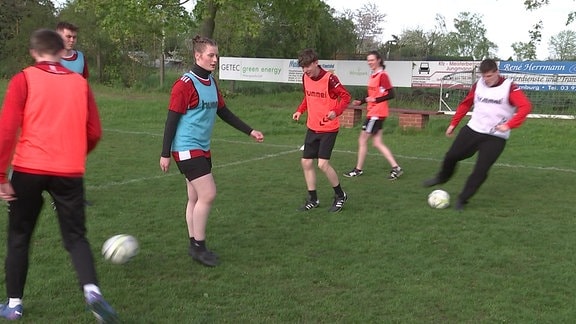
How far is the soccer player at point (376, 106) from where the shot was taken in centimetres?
873

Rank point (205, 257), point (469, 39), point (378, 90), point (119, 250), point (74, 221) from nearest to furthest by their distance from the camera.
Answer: point (74, 221)
point (119, 250)
point (205, 257)
point (378, 90)
point (469, 39)

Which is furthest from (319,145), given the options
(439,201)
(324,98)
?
(439,201)

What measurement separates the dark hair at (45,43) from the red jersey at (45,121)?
76mm

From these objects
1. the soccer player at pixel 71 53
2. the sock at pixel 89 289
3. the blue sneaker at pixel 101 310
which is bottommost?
the blue sneaker at pixel 101 310

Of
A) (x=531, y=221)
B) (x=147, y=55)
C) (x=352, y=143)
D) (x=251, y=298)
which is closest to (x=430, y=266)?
(x=251, y=298)

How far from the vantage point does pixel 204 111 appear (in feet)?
15.8

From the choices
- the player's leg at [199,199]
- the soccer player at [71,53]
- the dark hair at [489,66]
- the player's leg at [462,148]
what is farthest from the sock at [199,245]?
the dark hair at [489,66]

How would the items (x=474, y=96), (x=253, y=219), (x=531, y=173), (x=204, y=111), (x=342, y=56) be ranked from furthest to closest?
(x=342, y=56)
(x=531, y=173)
(x=474, y=96)
(x=253, y=219)
(x=204, y=111)

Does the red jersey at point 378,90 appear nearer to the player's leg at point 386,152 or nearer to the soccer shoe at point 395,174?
the player's leg at point 386,152

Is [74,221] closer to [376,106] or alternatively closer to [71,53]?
[71,53]

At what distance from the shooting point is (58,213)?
359 centimetres

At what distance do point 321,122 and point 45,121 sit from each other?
388 cm

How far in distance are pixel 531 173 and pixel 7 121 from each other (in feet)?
27.8

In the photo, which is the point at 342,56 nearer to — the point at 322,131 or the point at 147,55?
the point at 147,55
